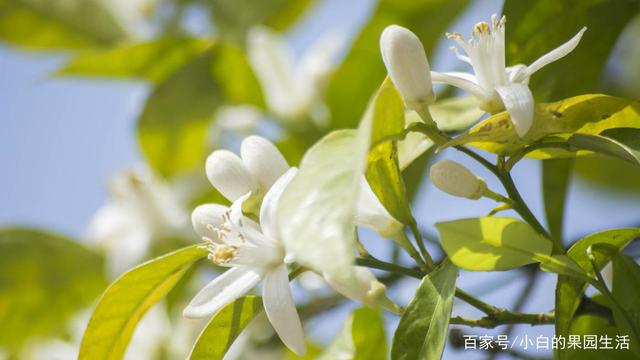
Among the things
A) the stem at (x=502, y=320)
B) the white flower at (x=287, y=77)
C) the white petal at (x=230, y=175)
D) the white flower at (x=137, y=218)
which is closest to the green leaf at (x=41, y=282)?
the white flower at (x=137, y=218)

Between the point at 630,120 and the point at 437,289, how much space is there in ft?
0.64

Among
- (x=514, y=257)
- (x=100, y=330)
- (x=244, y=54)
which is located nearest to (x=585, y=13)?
(x=514, y=257)

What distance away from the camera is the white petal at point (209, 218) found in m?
0.60

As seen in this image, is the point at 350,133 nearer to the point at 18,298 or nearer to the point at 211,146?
the point at 211,146

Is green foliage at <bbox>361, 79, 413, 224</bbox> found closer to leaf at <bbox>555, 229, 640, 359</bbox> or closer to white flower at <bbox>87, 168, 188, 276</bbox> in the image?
leaf at <bbox>555, 229, 640, 359</bbox>

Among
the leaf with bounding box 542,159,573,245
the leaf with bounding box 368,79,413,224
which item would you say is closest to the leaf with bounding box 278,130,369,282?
the leaf with bounding box 368,79,413,224

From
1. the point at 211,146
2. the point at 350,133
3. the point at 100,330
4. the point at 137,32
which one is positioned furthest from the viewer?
the point at 137,32

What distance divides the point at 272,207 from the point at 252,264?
59 millimetres

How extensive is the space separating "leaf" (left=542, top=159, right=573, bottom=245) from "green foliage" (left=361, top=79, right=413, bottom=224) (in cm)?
29

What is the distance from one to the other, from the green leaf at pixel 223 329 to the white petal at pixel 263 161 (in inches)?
3.7

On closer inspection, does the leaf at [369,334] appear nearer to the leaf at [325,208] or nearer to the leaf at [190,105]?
the leaf at [325,208]

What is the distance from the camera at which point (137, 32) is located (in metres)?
1.51

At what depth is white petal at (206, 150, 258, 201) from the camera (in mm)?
580

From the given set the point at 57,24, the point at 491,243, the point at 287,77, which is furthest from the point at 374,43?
the point at 57,24
